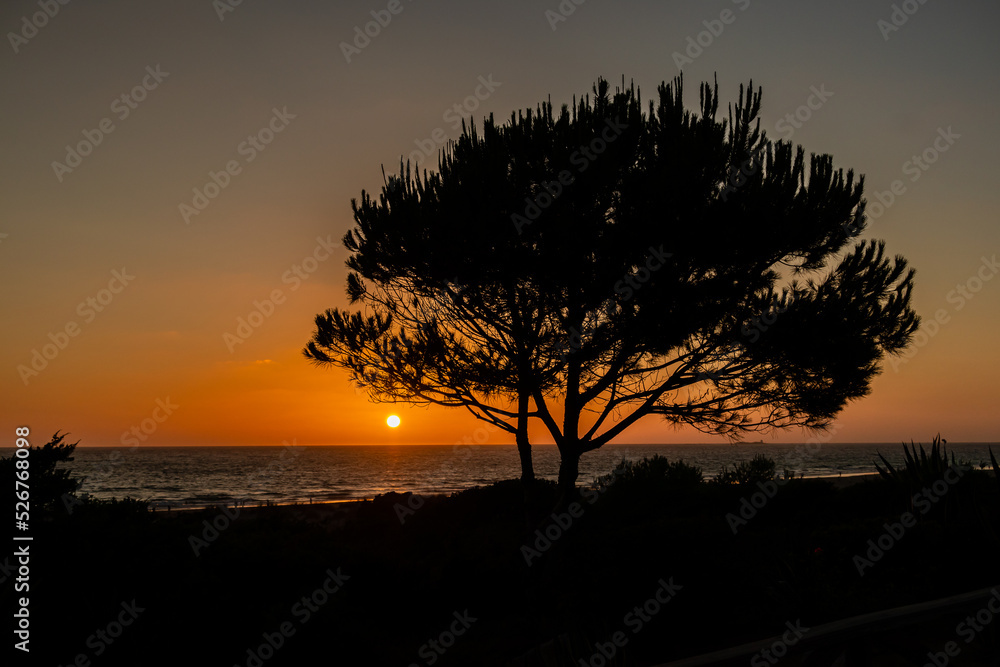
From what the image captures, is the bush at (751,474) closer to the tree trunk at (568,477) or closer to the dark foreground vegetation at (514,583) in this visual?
the dark foreground vegetation at (514,583)

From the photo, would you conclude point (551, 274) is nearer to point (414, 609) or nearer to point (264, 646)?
point (414, 609)

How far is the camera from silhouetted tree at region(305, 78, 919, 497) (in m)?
10.1

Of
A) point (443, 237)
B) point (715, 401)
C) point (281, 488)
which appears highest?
point (443, 237)

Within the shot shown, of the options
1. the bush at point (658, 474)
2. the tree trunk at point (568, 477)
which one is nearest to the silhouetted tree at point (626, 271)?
the tree trunk at point (568, 477)

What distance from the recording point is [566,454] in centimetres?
1193

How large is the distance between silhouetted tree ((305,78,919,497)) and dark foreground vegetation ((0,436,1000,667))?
2.24 metres

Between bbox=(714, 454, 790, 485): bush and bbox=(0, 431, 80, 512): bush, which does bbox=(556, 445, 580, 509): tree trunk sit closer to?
bbox=(714, 454, 790, 485): bush

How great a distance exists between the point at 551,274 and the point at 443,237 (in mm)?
2045

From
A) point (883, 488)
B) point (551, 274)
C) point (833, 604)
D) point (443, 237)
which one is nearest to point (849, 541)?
point (833, 604)

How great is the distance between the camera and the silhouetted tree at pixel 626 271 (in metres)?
10.1

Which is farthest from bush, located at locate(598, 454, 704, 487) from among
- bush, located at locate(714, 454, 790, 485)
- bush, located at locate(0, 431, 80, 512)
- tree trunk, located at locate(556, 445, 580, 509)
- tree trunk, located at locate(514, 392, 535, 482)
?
bush, located at locate(0, 431, 80, 512)

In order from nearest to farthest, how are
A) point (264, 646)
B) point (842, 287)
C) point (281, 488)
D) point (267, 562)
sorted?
point (264, 646), point (267, 562), point (842, 287), point (281, 488)

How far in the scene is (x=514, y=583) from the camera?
10258 millimetres

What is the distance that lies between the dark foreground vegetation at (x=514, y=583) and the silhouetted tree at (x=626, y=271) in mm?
2241
